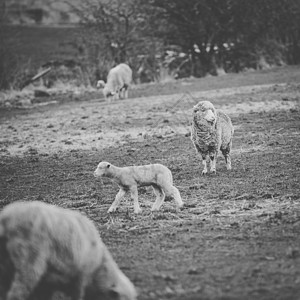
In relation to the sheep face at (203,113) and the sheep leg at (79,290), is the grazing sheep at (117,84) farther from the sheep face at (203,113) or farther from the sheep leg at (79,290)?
the sheep leg at (79,290)

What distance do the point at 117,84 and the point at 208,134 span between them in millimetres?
13463

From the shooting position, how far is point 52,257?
4.43 m

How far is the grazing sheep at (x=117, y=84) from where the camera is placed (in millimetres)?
23047

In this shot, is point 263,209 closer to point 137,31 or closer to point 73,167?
point 73,167

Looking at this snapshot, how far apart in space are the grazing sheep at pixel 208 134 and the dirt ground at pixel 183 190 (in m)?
0.28

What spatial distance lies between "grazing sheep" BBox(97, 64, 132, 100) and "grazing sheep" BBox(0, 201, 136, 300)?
1840 cm

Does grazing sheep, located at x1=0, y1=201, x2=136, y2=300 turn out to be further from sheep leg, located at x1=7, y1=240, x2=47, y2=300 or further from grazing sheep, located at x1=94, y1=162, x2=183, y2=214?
grazing sheep, located at x1=94, y1=162, x2=183, y2=214

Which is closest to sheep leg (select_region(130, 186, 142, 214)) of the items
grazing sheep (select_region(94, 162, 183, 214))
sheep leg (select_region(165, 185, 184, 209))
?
grazing sheep (select_region(94, 162, 183, 214))

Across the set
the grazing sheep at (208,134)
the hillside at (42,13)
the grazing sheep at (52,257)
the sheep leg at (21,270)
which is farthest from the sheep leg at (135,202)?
the hillside at (42,13)

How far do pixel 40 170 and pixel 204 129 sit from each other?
3037 millimetres

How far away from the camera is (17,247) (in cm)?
433

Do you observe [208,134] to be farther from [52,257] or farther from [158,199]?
[52,257]

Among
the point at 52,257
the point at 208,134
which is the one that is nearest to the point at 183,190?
the point at 208,134

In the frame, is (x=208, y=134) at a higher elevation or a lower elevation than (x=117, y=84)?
lower
